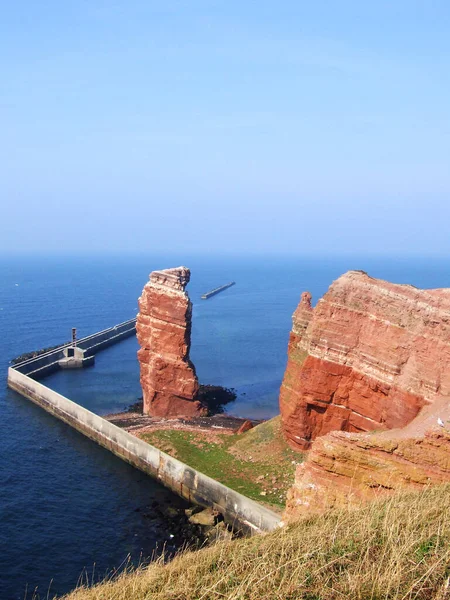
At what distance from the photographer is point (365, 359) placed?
30062 mm

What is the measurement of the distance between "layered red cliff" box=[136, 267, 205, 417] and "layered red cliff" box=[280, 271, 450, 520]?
1179cm

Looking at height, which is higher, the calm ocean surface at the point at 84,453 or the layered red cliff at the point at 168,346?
the layered red cliff at the point at 168,346

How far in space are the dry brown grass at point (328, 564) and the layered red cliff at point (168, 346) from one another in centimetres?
3143

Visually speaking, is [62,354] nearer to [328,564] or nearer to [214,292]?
[328,564]

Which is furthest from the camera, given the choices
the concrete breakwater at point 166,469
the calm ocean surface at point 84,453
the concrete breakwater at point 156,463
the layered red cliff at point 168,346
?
the layered red cliff at point 168,346

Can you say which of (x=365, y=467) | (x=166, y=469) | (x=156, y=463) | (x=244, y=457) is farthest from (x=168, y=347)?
(x=365, y=467)

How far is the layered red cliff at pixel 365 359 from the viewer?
2730 cm

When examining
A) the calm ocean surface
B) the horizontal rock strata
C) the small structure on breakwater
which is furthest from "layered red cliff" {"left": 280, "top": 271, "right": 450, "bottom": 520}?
the small structure on breakwater

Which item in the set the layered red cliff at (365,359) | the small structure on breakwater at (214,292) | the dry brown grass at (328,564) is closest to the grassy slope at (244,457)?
the layered red cliff at (365,359)

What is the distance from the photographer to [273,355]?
78.1 metres

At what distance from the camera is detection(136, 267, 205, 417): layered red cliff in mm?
44188

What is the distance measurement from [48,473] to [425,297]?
25.4 metres

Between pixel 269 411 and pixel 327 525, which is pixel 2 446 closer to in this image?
pixel 269 411

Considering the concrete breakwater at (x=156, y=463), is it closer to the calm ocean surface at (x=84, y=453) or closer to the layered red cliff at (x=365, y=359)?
the calm ocean surface at (x=84, y=453)
